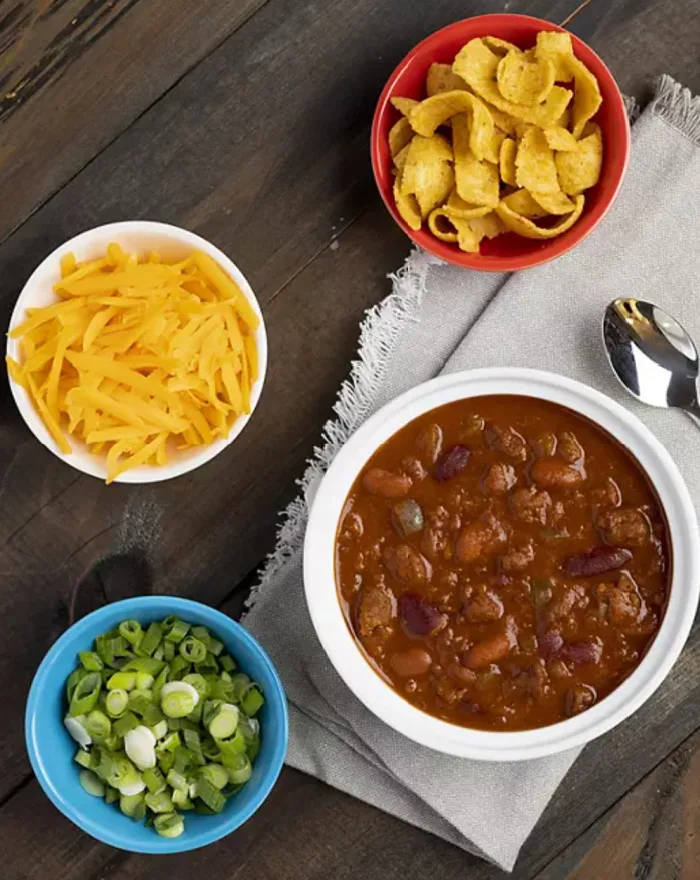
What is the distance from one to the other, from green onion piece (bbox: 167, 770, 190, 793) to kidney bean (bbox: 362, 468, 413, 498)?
795 millimetres

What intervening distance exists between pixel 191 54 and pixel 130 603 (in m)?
1.36

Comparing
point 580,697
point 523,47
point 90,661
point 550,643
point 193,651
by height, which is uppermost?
point 523,47

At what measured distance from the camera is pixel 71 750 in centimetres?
257

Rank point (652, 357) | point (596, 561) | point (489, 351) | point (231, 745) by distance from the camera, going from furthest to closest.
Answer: point (489, 351) < point (652, 357) < point (231, 745) < point (596, 561)

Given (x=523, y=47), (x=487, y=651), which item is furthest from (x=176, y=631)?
(x=523, y=47)

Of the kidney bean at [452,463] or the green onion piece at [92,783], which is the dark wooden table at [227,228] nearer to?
the green onion piece at [92,783]

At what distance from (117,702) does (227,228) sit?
1176mm

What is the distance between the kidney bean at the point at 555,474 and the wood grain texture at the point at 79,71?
52.4 inches

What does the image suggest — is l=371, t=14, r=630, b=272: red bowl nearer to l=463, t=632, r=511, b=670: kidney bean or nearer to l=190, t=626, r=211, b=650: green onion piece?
l=463, t=632, r=511, b=670: kidney bean

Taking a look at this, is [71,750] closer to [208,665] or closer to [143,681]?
[143,681]

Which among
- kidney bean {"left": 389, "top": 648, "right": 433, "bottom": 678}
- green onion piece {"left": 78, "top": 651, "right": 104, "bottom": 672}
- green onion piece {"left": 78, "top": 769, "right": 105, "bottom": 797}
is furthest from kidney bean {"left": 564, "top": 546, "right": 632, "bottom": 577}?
green onion piece {"left": 78, "top": 769, "right": 105, "bottom": 797}

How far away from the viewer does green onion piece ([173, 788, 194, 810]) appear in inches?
98.4

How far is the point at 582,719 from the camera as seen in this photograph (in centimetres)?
240

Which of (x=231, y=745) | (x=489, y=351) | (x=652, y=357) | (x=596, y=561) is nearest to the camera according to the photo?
(x=596, y=561)
